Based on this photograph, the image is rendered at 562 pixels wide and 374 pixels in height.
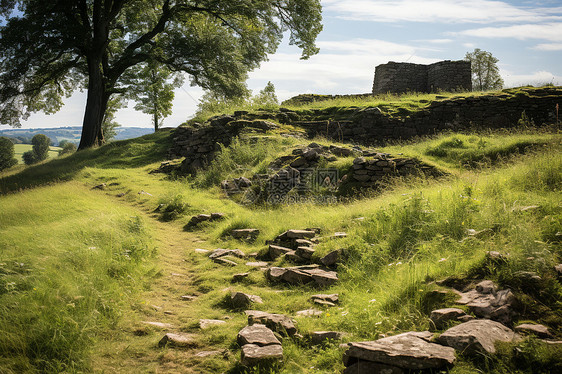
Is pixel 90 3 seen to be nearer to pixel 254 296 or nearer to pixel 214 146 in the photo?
pixel 214 146

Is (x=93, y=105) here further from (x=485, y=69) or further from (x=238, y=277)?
(x=485, y=69)

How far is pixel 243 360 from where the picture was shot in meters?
3.23

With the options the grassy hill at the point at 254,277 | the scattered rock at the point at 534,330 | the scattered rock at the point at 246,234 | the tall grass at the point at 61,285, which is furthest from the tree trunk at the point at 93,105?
the scattered rock at the point at 534,330

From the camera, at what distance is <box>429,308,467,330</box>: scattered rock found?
3.33m

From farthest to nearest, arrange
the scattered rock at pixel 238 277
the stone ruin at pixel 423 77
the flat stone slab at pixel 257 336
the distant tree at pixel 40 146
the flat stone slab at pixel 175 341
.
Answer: the distant tree at pixel 40 146, the stone ruin at pixel 423 77, the scattered rock at pixel 238 277, the flat stone slab at pixel 175 341, the flat stone slab at pixel 257 336

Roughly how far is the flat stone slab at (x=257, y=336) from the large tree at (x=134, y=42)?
1843 centimetres

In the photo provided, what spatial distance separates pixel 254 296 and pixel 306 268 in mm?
1146

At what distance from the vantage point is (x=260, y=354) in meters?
3.25

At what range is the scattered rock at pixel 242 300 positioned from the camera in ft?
15.2

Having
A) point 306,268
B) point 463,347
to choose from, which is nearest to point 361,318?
point 463,347

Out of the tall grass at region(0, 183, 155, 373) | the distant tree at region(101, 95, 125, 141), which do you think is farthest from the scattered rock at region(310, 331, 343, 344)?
the distant tree at region(101, 95, 125, 141)

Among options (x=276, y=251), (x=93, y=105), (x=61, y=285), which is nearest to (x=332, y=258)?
(x=276, y=251)

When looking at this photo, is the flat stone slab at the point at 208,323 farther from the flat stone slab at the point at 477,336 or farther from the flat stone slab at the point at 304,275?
the flat stone slab at the point at 477,336

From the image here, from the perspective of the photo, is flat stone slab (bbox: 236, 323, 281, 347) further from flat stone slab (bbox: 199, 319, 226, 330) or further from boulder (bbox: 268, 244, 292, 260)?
boulder (bbox: 268, 244, 292, 260)
